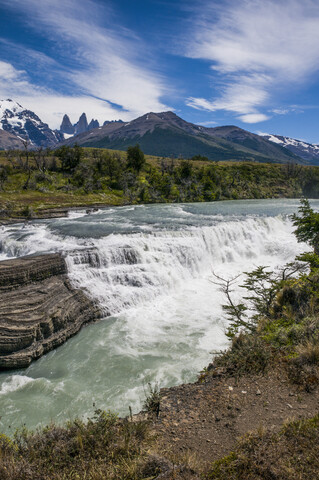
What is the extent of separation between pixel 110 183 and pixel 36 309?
54416 millimetres

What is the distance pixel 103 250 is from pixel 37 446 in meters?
15.0

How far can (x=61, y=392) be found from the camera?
389 inches

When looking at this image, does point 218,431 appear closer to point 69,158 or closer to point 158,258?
point 158,258

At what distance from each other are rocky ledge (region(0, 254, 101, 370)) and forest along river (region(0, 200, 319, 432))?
56 centimetres

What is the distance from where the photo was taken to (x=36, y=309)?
12812mm

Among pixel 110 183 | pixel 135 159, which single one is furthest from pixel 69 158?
pixel 135 159

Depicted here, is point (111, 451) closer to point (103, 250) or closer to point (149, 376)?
point (149, 376)

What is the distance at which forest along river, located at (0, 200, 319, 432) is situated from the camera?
972 cm

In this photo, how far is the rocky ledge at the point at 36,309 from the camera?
37.8 ft

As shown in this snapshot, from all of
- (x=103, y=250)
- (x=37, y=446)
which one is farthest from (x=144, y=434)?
(x=103, y=250)

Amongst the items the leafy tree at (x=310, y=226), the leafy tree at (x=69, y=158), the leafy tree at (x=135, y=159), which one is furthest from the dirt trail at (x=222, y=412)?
the leafy tree at (x=135, y=159)

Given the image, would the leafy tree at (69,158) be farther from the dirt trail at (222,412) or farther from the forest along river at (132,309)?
the dirt trail at (222,412)

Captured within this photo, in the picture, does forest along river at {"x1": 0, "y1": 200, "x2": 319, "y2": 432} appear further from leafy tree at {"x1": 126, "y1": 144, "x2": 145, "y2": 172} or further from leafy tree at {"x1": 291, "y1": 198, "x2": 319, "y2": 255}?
leafy tree at {"x1": 126, "y1": 144, "x2": 145, "y2": 172}

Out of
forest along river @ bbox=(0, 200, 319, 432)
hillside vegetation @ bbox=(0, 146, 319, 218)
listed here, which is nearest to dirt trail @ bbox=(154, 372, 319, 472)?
forest along river @ bbox=(0, 200, 319, 432)
